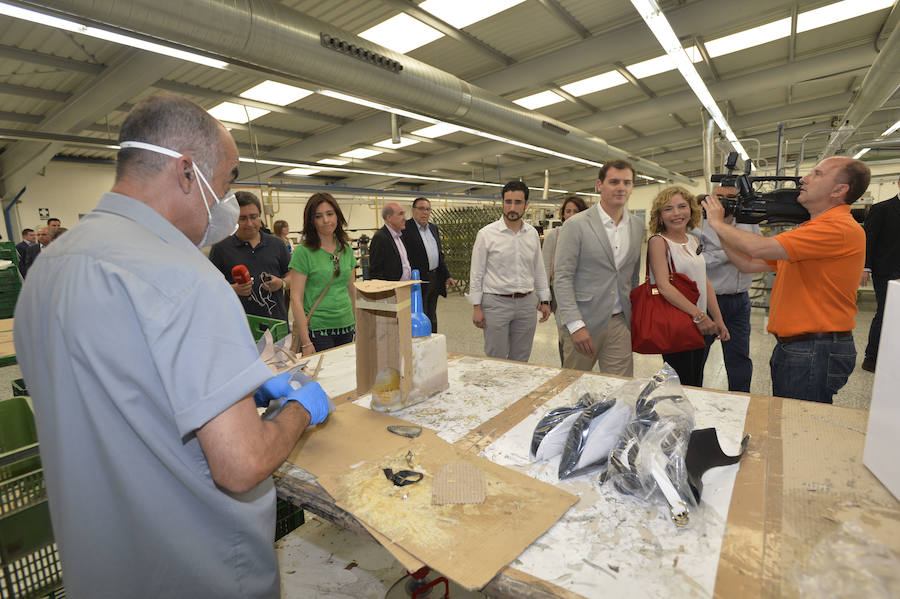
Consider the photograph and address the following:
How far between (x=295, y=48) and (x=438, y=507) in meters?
3.42

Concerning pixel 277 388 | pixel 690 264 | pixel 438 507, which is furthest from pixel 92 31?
pixel 690 264

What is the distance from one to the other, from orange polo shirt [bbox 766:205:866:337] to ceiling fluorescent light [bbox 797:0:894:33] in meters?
4.58

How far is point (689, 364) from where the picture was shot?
2.23 m

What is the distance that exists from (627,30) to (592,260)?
11.8 ft

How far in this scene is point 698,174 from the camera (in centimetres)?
1658

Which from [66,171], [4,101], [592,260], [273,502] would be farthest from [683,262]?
[66,171]

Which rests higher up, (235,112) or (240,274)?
(235,112)

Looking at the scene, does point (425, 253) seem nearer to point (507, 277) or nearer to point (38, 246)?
point (507, 277)

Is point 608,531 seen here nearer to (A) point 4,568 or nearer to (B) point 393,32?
(A) point 4,568

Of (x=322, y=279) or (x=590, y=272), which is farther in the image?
(x=322, y=279)

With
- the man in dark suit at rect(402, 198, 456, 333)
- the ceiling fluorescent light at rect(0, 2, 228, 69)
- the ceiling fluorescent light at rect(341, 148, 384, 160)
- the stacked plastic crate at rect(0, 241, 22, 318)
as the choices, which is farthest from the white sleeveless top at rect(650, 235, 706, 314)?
the ceiling fluorescent light at rect(341, 148, 384, 160)

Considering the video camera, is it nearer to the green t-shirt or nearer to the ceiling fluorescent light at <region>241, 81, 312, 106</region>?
the green t-shirt

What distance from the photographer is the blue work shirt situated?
2.07 ft

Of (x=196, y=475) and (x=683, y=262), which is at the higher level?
(x=683, y=262)
